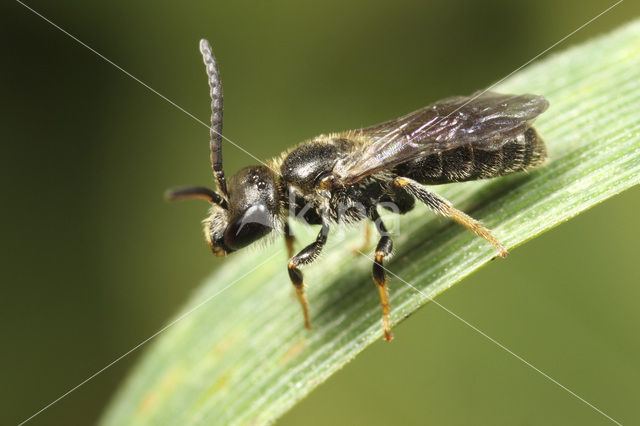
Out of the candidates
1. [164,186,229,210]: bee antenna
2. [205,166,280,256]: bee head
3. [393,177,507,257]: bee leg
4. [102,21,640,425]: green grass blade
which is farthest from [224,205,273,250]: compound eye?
[393,177,507,257]: bee leg

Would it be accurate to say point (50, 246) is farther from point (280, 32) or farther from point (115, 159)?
point (280, 32)

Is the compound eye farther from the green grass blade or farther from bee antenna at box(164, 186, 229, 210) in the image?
the green grass blade

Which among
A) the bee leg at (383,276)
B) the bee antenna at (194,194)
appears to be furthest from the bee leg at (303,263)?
the bee antenna at (194,194)

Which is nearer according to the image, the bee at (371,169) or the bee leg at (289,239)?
the bee at (371,169)

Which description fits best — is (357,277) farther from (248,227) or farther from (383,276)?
(248,227)

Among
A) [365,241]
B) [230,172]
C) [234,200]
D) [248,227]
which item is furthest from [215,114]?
[230,172]

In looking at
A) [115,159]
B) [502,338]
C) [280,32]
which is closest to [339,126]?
[280,32]

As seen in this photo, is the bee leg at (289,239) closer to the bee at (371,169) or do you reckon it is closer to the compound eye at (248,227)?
the bee at (371,169)
